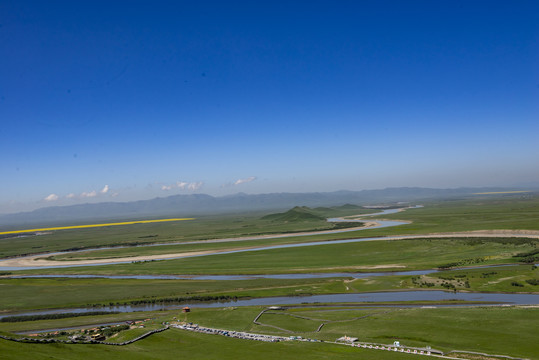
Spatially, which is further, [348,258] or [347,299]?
[348,258]

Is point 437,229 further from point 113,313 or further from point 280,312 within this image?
point 113,313

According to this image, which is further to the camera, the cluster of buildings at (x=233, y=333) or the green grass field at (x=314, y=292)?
the cluster of buildings at (x=233, y=333)

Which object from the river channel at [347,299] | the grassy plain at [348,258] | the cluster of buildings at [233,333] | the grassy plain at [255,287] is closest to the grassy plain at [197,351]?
the cluster of buildings at [233,333]

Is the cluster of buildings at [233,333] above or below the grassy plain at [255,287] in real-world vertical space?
above

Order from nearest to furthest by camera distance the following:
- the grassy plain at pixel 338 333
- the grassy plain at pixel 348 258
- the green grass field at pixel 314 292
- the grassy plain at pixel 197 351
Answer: the grassy plain at pixel 197 351 < the grassy plain at pixel 338 333 < the green grass field at pixel 314 292 < the grassy plain at pixel 348 258

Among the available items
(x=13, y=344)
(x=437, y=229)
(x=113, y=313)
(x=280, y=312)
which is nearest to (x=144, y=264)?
(x=113, y=313)

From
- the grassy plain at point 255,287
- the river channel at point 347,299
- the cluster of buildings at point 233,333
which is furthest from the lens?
the grassy plain at point 255,287

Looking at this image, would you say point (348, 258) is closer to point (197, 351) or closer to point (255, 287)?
point (255, 287)

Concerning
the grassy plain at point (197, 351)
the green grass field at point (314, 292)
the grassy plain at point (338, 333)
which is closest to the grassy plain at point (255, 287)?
the green grass field at point (314, 292)

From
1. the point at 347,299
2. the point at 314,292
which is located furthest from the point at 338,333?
the point at 314,292

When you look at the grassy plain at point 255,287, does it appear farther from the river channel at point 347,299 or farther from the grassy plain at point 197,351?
the grassy plain at point 197,351

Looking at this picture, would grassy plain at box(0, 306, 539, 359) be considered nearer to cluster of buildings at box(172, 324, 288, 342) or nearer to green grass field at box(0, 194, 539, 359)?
green grass field at box(0, 194, 539, 359)
